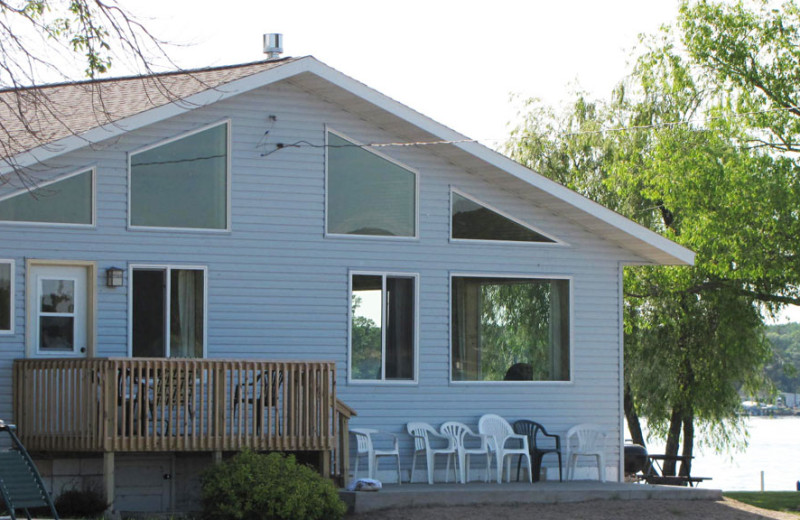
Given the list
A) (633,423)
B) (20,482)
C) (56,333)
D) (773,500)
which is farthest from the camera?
(633,423)

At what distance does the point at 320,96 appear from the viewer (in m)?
14.8

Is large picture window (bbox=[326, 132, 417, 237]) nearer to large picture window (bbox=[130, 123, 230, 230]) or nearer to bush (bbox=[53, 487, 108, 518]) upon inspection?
large picture window (bbox=[130, 123, 230, 230])

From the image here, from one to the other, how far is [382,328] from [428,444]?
5.07 ft

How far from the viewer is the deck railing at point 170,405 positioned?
12.4m

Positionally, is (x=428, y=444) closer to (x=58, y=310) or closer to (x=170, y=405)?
(x=170, y=405)

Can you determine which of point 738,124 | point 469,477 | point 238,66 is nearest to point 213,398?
point 469,477

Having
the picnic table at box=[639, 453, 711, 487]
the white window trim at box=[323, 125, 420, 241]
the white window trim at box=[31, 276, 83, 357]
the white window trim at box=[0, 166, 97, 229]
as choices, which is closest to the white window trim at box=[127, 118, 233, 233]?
the white window trim at box=[0, 166, 97, 229]

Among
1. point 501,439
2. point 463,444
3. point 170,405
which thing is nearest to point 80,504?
point 170,405

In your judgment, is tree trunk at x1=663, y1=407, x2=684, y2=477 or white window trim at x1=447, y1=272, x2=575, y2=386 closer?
white window trim at x1=447, y1=272, x2=575, y2=386

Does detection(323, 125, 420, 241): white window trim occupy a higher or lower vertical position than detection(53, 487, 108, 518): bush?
higher

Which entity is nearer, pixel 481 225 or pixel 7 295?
pixel 7 295

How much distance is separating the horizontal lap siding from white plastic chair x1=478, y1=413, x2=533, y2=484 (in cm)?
16

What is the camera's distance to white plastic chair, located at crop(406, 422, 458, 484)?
14586mm

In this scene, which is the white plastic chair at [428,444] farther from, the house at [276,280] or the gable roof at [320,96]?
the gable roof at [320,96]
